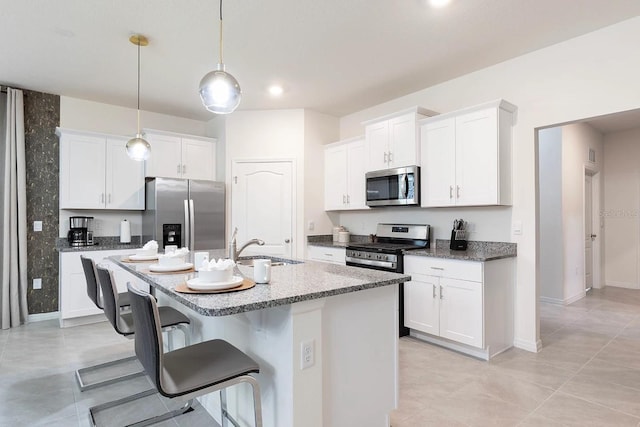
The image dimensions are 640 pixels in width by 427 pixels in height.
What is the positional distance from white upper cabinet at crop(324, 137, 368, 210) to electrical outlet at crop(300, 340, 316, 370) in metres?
3.09

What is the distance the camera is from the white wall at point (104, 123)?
440 cm

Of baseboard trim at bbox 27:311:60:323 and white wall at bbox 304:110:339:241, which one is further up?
white wall at bbox 304:110:339:241

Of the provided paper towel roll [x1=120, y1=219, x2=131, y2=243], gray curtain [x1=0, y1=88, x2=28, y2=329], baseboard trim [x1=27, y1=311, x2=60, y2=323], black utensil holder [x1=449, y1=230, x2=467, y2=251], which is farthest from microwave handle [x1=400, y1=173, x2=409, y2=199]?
baseboard trim [x1=27, y1=311, x2=60, y2=323]

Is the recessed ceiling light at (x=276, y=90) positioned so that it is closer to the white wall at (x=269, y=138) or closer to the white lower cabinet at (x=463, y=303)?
the white wall at (x=269, y=138)

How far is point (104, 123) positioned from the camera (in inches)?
183

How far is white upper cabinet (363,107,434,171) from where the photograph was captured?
3830 millimetres

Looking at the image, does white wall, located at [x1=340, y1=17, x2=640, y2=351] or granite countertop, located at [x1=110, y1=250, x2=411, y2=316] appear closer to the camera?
granite countertop, located at [x1=110, y1=250, x2=411, y2=316]

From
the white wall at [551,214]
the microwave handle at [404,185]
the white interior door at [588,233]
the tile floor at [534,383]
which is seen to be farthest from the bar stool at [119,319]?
the white interior door at [588,233]

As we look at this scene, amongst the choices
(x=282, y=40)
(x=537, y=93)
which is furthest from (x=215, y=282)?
(x=537, y=93)

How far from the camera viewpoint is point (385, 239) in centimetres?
447

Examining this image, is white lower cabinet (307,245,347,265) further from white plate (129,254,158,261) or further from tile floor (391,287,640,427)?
white plate (129,254,158,261)

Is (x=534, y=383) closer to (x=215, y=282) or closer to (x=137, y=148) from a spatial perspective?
(x=215, y=282)

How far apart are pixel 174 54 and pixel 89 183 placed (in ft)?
6.93

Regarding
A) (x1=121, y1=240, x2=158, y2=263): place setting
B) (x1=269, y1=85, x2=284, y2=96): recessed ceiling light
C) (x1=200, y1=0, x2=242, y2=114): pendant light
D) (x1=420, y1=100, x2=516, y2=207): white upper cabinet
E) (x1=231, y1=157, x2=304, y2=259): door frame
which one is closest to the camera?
(x1=200, y1=0, x2=242, y2=114): pendant light
